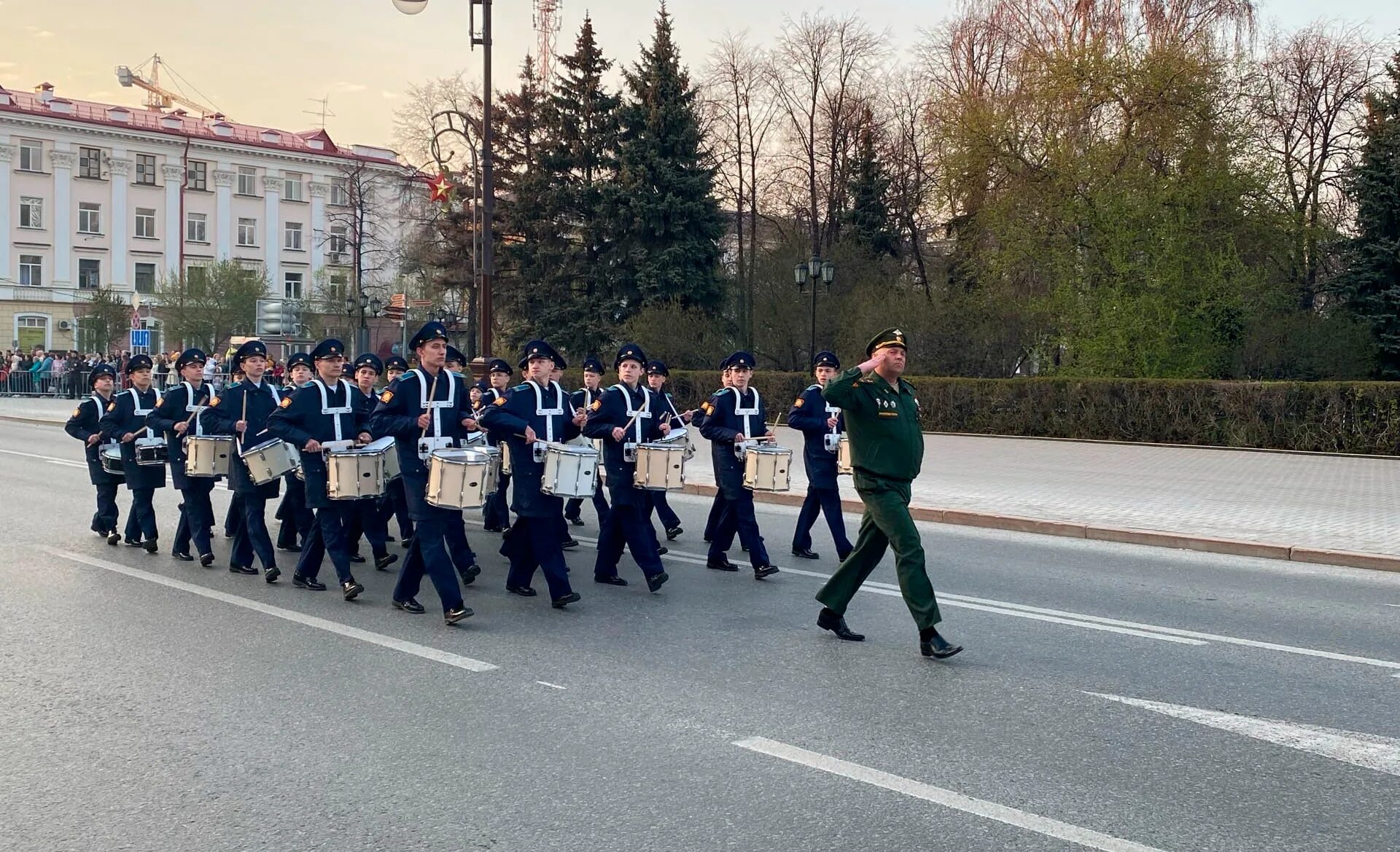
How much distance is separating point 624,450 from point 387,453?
6.14 feet

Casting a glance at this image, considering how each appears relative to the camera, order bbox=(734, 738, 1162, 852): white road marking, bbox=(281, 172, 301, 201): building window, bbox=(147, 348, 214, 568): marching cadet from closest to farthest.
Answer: bbox=(734, 738, 1162, 852): white road marking → bbox=(147, 348, 214, 568): marching cadet → bbox=(281, 172, 301, 201): building window

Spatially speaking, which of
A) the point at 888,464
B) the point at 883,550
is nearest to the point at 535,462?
the point at 883,550

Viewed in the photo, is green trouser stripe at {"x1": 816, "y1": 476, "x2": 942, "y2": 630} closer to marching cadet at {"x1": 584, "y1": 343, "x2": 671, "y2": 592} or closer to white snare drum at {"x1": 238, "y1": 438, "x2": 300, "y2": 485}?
marching cadet at {"x1": 584, "y1": 343, "x2": 671, "y2": 592}

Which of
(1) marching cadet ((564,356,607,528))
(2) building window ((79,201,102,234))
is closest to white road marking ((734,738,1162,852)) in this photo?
(1) marching cadet ((564,356,607,528))

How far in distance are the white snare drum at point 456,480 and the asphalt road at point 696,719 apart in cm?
84

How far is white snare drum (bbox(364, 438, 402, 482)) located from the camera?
9641 mm

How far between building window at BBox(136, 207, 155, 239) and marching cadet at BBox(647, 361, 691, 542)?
70.1 m

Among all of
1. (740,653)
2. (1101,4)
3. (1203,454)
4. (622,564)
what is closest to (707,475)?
(622,564)

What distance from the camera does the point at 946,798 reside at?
495 cm

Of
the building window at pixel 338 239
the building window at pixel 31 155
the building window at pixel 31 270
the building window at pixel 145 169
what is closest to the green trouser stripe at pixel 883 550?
the building window at pixel 31 270

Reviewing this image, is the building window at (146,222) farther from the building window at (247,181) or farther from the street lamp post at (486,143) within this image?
the street lamp post at (486,143)

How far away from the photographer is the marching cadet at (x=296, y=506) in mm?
10367

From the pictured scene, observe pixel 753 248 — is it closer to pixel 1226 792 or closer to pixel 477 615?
pixel 477 615

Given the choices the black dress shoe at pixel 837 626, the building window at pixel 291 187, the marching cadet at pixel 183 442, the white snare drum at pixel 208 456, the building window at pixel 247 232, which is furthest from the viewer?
the building window at pixel 291 187
